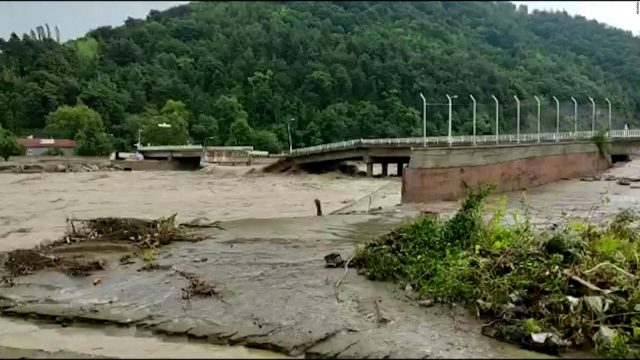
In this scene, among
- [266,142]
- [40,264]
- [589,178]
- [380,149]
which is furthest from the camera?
[266,142]

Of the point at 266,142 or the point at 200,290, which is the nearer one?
the point at 200,290

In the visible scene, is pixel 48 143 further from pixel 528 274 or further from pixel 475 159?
pixel 528 274

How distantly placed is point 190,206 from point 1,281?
23593mm

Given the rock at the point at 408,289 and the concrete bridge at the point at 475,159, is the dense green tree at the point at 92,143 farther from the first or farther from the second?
the rock at the point at 408,289

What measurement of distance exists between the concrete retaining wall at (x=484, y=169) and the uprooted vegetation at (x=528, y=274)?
20.6m

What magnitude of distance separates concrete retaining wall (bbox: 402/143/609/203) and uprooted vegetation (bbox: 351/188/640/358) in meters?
20.6

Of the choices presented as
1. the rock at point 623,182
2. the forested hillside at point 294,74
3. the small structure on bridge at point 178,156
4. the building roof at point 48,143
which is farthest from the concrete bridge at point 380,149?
the building roof at point 48,143

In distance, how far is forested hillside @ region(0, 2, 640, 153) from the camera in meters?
105

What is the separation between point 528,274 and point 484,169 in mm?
31052

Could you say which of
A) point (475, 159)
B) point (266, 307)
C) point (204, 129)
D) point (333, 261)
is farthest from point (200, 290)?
point (204, 129)

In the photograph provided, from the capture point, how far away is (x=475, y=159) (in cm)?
4184

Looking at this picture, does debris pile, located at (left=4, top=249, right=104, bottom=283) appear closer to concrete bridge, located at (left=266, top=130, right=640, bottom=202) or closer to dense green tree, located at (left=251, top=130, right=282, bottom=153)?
concrete bridge, located at (left=266, top=130, right=640, bottom=202)

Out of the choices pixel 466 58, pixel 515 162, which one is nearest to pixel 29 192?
pixel 515 162

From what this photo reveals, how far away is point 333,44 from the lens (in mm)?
159625
